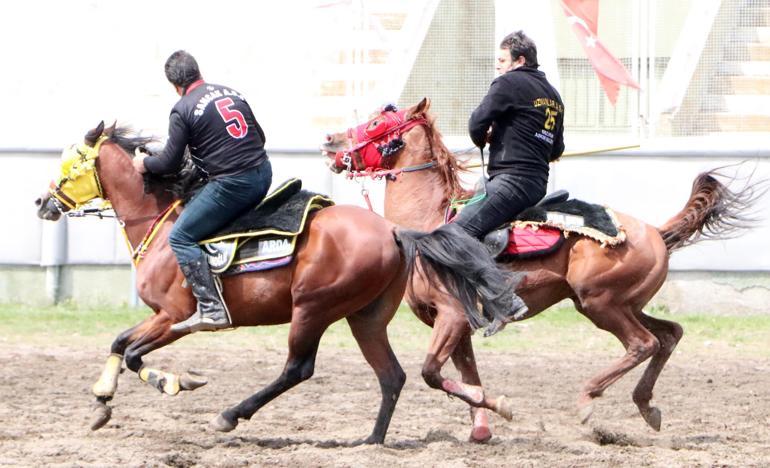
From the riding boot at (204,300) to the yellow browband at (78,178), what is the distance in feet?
2.83

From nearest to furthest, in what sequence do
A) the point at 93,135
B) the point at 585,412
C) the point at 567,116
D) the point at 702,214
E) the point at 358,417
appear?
the point at 93,135
the point at 585,412
the point at 358,417
the point at 702,214
the point at 567,116

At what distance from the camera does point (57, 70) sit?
17.2 metres

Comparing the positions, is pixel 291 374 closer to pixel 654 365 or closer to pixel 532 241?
pixel 532 241

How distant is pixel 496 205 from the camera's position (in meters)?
7.84

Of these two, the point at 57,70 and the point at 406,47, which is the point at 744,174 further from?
the point at 57,70

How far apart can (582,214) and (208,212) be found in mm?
2350

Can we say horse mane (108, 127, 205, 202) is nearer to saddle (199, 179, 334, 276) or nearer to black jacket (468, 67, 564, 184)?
saddle (199, 179, 334, 276)

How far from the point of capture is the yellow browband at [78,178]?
25.4 feet

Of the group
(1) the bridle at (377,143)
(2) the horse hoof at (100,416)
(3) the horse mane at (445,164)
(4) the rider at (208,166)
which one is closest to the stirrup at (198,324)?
(4) the rider at (208,166)

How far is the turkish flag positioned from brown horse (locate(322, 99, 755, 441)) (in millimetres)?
5142

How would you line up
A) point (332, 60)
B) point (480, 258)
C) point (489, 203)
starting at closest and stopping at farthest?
point (480, 258), point (489, 203), point (332, 60)

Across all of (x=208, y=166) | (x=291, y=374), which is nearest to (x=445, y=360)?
(x=291, y=374)

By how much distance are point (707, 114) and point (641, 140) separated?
2.46ft

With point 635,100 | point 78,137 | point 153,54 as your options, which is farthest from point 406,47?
point 153,54
